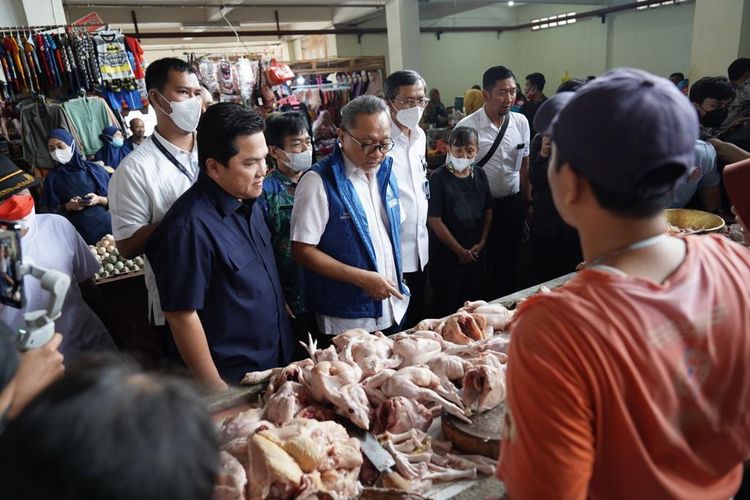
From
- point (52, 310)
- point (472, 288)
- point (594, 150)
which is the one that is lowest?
point (472, 288)

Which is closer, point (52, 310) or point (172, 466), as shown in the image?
point (172, 466)

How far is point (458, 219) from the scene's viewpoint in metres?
3.92

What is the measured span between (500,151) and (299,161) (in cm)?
199

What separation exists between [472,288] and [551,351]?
11.1ft

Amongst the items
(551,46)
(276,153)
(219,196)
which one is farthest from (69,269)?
(551,46)

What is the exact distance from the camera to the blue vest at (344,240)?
8.59 feet

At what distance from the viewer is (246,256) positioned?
2191mm

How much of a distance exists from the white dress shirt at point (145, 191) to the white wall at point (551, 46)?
11865 mm

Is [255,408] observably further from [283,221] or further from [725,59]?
[725,59]

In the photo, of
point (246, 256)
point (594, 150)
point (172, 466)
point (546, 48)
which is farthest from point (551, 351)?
point (546, 48)

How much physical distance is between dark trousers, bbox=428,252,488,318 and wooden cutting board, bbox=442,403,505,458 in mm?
2279

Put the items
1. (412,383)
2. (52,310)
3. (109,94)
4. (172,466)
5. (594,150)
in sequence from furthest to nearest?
(109,94) < (412,383) < (52,310) < (594,150) < (172,466)

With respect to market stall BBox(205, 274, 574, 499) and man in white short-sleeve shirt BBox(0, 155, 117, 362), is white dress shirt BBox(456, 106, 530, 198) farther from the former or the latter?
man in white short-sleeve shirt BBox(0, 155, 117, 362)

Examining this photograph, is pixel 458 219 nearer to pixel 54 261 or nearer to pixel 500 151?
pixel 500 151
